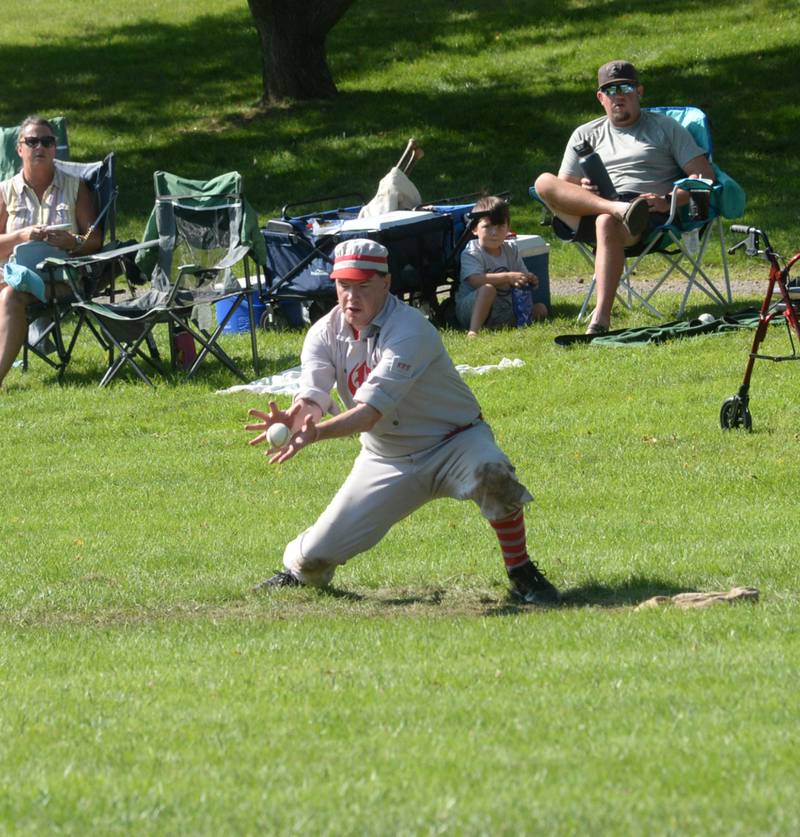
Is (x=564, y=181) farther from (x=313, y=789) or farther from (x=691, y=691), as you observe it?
(x=313, y=789)

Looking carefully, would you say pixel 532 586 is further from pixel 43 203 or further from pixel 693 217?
pixel 43 203

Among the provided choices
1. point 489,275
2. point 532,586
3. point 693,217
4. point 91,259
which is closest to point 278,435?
point 532,586

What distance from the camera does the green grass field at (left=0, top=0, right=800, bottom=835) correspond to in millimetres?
3965

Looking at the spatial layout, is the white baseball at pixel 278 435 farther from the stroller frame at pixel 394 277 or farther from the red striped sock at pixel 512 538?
the stroller frame at pixel 394 277

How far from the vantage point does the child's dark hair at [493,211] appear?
13.1 metres

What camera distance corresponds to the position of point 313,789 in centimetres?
401

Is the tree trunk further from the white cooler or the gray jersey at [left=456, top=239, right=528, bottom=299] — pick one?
the gray jersey at [left=456, top=239, right=528, bottom=299]

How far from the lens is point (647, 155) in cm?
1308

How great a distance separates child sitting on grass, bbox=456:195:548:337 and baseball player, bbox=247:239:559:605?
6.19 m

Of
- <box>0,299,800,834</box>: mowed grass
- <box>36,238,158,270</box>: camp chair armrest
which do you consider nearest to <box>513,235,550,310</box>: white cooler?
<box>0,299,800,834</box>: mowed grass

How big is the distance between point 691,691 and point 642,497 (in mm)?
3654

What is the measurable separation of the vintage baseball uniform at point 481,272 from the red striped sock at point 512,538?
6.46 m

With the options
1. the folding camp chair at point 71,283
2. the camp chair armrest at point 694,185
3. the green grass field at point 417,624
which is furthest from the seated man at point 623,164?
the folding camp chair at point 71,283

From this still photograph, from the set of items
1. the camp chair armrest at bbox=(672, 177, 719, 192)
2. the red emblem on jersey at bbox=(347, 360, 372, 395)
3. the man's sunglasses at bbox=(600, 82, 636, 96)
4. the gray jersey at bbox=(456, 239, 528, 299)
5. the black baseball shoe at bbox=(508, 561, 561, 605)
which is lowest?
the gray jersey at bbox=(456, 239, 528, 299)
